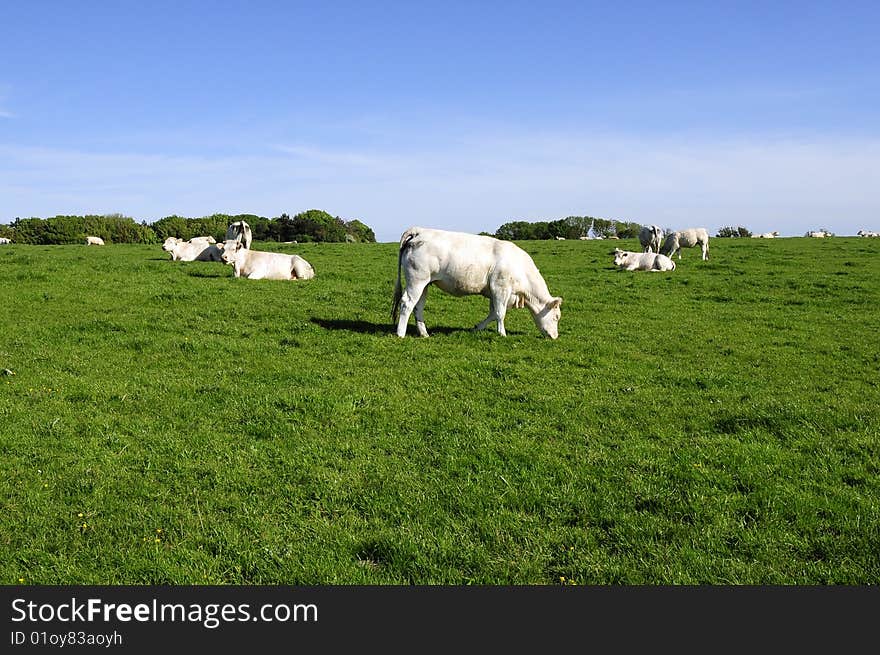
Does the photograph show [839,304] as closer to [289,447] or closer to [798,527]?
[798,527]

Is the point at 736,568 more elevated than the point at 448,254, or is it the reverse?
the point at 448,254

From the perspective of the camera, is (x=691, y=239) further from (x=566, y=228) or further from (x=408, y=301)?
(x=566, y=228)

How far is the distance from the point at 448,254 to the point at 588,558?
8433mm

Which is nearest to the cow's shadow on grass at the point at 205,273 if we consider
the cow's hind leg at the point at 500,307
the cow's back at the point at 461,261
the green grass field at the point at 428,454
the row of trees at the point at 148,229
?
the green grass field at the point at 428,454

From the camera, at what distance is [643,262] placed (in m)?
28.2

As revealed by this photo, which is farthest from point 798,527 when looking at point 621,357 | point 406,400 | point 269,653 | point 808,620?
point 621,357

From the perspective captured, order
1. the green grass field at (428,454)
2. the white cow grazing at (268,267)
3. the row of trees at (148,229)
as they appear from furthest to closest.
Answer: the row of trees at (148,229)
the white cow grazing at (268,267)
the green grass field at (428,454)

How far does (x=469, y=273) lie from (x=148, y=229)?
65.8 m

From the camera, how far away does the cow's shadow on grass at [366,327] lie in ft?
44.8

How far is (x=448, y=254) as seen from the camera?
12.7m

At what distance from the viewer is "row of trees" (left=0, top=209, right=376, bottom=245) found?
213 feet

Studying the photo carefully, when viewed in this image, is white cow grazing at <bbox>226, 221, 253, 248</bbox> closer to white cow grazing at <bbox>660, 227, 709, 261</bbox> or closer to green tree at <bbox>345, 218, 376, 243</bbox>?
white cow grazing at <bbox>660, 227, 709, 261</bbox>

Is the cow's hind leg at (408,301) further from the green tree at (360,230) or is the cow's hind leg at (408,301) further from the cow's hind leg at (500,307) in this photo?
the green tree at (360,230)

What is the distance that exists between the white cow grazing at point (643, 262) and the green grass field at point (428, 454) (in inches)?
533
